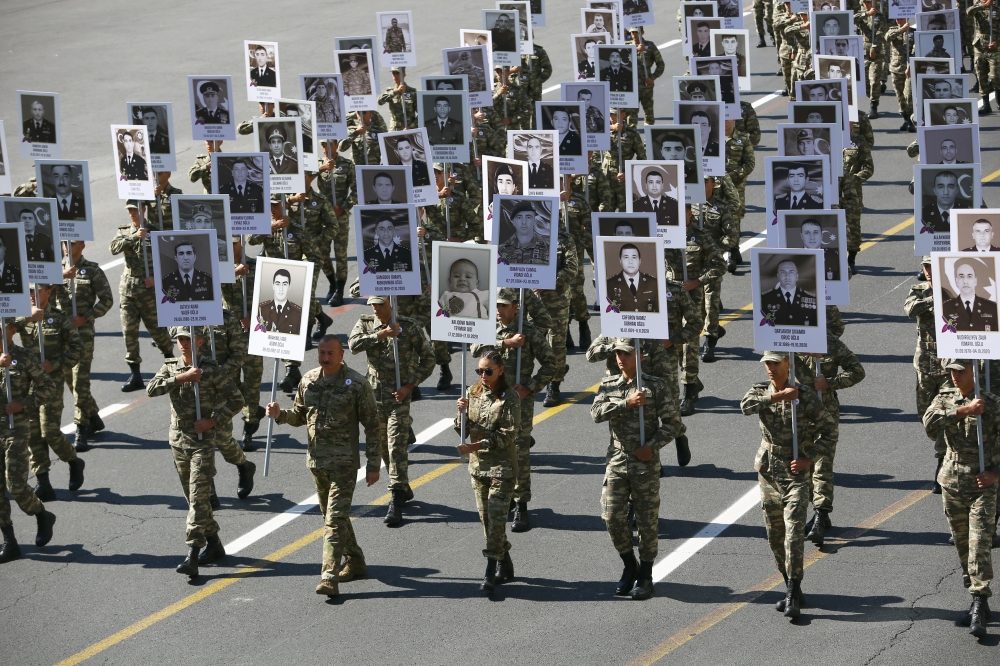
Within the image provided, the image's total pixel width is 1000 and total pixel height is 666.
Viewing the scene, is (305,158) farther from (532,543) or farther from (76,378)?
(532,543)

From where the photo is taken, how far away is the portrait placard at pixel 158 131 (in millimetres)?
19469

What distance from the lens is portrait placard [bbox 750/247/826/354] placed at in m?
12.6

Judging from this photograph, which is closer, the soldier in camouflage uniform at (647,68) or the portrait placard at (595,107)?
the portrait placard at (595,107)

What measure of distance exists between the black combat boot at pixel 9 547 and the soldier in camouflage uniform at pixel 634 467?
595 cm

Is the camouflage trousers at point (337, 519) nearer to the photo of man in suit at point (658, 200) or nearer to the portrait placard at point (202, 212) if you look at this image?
the portrait placard at point (202, 212)

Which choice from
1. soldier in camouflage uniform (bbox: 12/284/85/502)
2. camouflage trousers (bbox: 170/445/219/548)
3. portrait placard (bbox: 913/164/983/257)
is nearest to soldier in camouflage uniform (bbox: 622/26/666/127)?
portrait placard (bbox: 913/164/983/257)

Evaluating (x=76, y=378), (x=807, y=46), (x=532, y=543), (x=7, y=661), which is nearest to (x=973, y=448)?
(x=532, y=543)

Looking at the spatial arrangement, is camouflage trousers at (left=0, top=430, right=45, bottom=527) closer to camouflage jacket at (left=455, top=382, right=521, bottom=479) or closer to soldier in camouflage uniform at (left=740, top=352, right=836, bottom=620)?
camouflage jacket at (left=455, top=382, right=521, bottom=479)

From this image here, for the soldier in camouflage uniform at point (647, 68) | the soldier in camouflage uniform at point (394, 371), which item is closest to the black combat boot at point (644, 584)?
Result: the soldier in camouflage uniform at point (394, 371)

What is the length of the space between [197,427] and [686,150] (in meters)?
6.86

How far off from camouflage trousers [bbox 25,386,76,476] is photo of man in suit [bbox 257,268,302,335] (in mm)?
2824

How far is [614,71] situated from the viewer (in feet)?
70.7

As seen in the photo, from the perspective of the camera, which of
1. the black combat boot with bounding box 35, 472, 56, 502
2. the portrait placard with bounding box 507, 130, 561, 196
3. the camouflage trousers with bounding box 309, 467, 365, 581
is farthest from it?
the portrait placard with bounding box 507, 130, 561, 196

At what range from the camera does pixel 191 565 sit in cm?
1359
